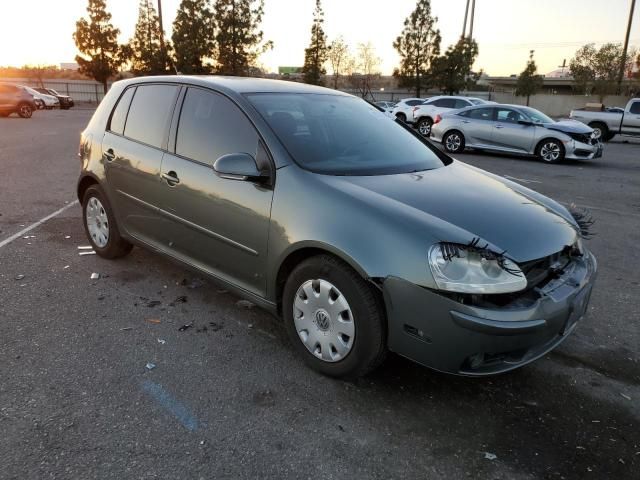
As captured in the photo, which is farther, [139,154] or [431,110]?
[431,110]

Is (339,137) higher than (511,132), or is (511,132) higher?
(511,132)

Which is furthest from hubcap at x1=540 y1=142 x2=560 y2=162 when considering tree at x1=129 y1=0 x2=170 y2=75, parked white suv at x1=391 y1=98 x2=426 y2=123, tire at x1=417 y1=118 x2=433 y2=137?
tree at x1=129 y1=0 x2=170 y2=75

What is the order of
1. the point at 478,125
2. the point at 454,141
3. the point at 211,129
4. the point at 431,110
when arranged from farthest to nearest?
the point at 431,110, the point at 454,141, the point at 478,125, the point at 211,129

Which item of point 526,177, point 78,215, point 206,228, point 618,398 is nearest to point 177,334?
point 206,228

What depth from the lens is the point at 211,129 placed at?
356cm

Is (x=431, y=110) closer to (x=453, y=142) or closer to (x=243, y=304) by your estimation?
(x=453, y=142)

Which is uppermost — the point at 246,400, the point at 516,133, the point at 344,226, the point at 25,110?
the point at 516,133

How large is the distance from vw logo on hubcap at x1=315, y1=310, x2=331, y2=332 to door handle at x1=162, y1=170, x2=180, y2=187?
151 centimetres

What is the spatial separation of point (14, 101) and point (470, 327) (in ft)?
88.8

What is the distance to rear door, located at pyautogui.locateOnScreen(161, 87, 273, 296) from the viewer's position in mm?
3180

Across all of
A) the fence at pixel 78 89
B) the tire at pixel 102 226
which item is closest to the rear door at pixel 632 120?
the tire at pixel 102 226

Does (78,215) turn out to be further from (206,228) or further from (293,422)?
(293,422)

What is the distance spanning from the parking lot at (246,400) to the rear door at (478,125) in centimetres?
1051

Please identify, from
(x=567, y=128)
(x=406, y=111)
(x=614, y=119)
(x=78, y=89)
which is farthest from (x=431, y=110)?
(x=78, y=89)
